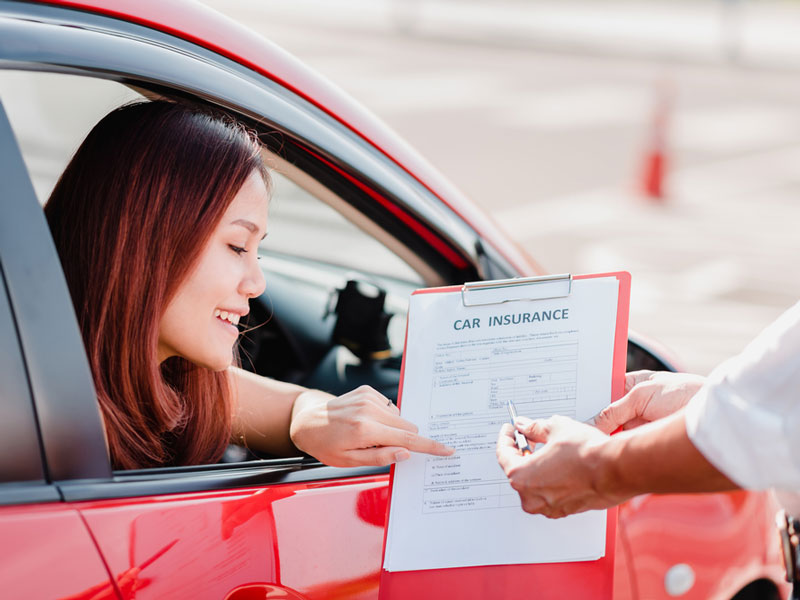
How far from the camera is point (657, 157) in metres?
9.36

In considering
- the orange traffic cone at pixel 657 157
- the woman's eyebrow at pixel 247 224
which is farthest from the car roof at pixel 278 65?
the orange traffic cone at pixel 657 157

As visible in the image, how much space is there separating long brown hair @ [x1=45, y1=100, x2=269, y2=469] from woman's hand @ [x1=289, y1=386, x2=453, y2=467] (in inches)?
11.5

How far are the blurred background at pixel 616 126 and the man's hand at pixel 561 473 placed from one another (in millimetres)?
4368

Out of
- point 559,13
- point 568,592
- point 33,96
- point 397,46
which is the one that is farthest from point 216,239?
point 559,13

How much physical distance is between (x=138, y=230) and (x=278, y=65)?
0.41m

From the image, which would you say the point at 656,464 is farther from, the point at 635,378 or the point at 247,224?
the point at 247,224

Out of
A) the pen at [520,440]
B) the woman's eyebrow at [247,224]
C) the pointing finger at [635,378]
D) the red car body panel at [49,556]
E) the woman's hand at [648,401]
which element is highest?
the woman's eyebrow at [247,224]

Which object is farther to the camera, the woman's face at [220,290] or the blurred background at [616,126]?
the blurred background at [616,126]

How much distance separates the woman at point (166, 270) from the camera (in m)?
1.87

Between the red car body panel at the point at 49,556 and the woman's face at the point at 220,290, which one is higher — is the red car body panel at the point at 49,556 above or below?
below

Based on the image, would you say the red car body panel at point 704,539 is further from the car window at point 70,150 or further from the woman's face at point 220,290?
the car window at point 70,150

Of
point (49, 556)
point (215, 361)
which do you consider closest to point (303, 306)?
point (215, 361)

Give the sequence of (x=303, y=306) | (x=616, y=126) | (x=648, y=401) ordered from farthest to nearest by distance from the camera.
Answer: (x=616, y=126) → (x=303, y=306) → (x=648, y=401)

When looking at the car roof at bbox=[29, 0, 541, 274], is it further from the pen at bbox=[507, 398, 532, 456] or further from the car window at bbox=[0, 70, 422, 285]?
the car window at bbox=[0, 70, 422, 285]
